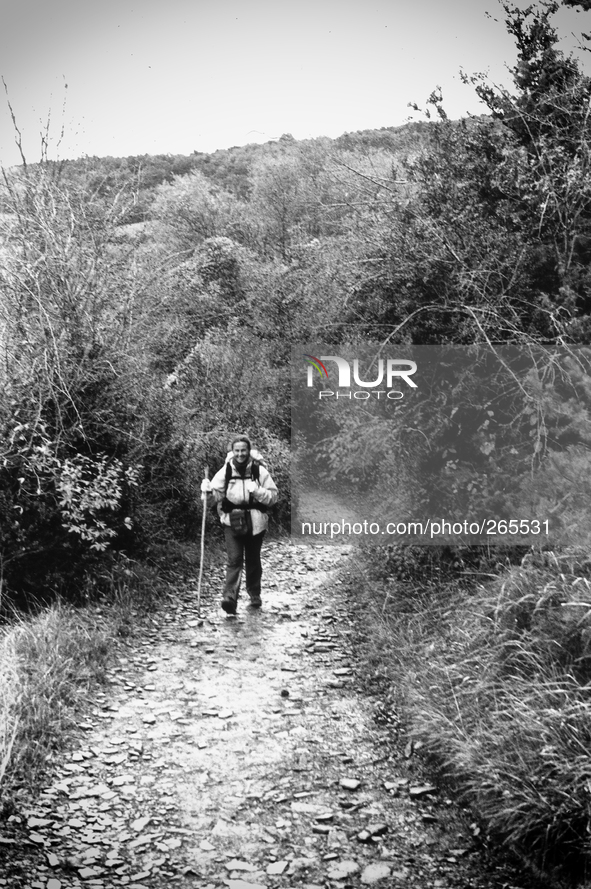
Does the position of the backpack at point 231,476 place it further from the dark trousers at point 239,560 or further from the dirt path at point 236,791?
the dirt path at point 236,791

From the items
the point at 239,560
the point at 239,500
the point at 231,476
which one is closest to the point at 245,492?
the point at 239,500

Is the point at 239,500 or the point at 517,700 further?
the point at 239,500

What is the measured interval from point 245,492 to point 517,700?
14.1 ft

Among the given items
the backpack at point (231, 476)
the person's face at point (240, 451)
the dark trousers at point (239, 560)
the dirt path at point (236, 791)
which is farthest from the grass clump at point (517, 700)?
the person's face at point (240, 451)

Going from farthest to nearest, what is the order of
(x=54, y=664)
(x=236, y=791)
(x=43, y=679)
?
(x=54, y=664) < (x=43, y=679) < (x=236, y=791)

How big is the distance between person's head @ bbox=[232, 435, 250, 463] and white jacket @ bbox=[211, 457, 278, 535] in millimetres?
85

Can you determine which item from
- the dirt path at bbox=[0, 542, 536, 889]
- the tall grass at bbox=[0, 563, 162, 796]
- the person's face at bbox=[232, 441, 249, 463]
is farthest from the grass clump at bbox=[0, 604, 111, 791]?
the person's face at bbox=[232, 441, 249, 463]

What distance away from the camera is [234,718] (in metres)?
6.32

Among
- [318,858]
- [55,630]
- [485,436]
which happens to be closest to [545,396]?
[485,436]

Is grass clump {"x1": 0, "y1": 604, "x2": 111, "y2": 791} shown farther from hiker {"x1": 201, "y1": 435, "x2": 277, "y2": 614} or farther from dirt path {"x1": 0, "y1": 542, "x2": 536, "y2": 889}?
hiker {"x1": 201, "y1": 435, "x2": 277, "y2": 614}

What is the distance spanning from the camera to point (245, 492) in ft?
28.1

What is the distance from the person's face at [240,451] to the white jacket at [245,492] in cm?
8

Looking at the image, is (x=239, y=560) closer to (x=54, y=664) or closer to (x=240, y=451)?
(x=240, y=451)

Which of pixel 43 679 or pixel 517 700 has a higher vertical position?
pixel 517 700
